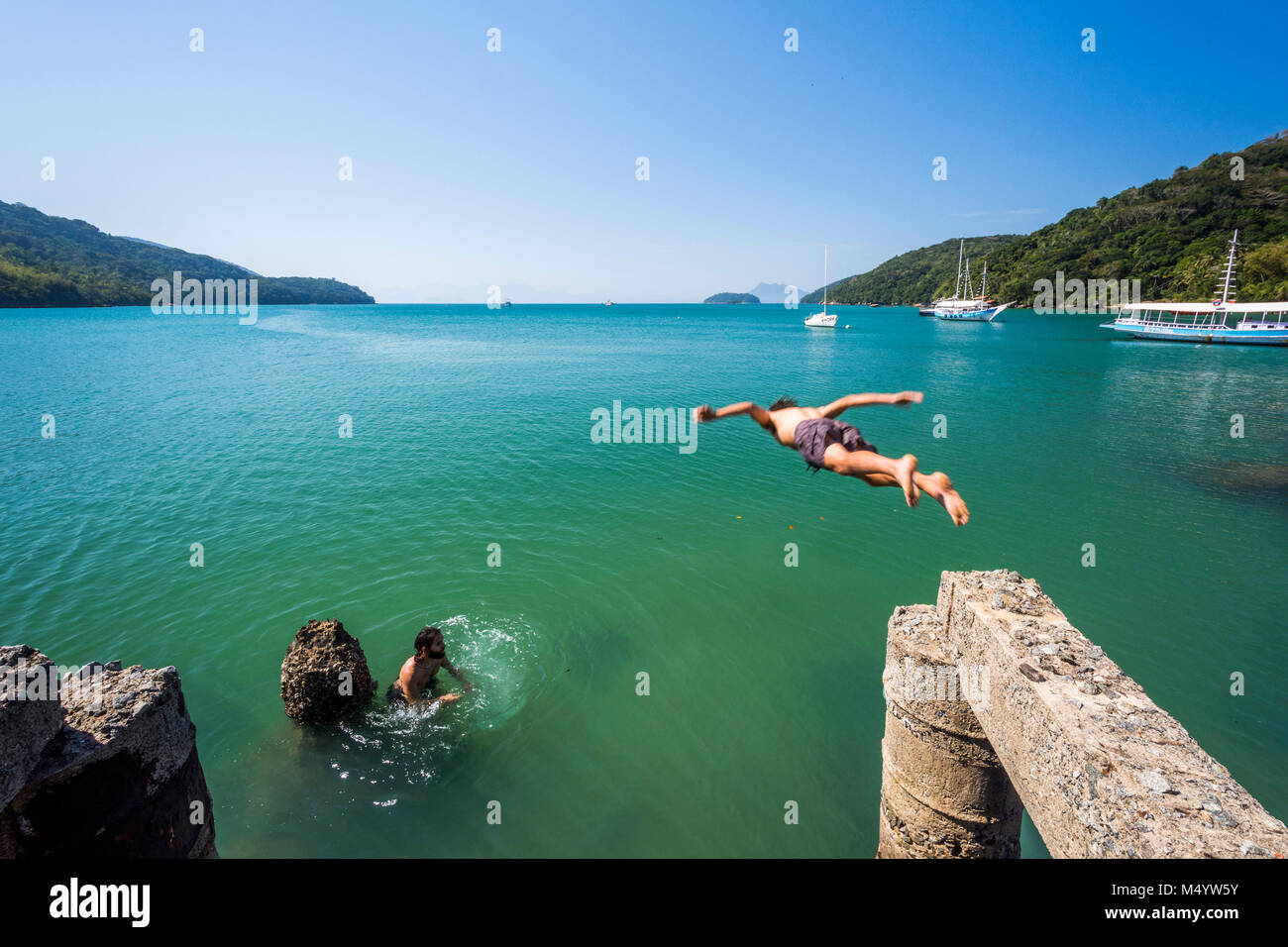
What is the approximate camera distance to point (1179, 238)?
4323 inches

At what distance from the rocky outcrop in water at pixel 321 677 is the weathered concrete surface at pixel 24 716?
17.6 feet

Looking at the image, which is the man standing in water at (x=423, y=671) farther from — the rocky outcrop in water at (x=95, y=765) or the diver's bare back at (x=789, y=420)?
the diver's bare back at (x=789, y=420)

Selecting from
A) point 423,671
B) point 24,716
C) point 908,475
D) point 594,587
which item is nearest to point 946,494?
point 908,475

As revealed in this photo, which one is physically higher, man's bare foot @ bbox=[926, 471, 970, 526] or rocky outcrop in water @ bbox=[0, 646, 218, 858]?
man's bare foot @ bbox=[926, 471, 970, 526]

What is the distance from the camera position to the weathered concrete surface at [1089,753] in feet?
10.8

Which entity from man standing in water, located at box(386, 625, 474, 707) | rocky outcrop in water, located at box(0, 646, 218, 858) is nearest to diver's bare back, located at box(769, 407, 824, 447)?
man standing in water, located at box(386, 625, 474, 707)

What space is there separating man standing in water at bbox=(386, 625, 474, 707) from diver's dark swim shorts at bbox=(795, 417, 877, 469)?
737cm

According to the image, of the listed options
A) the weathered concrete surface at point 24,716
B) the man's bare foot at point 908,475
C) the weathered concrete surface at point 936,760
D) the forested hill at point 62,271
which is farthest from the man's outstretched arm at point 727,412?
the forested hill at point 62,271

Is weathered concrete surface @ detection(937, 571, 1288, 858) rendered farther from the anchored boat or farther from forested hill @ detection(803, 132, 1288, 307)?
forested hill @ detection(803, 132, 1288, 307)

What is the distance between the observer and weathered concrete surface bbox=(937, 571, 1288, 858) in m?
3.30

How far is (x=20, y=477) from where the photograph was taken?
20719 mm
